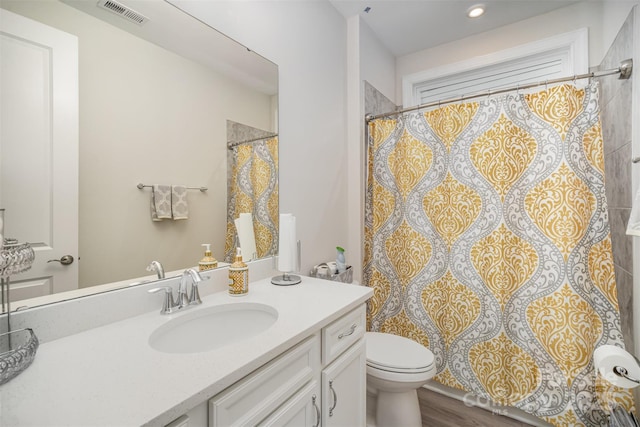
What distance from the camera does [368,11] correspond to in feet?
6.43

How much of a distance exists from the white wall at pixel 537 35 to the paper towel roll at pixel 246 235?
2.01 m

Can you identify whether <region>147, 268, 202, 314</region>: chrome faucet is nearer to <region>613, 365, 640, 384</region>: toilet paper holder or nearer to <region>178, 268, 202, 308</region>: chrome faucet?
<region>178, 268, 202, 308</region>: chrome faucet

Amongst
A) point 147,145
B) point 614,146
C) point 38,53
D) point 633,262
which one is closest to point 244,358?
point 147,145

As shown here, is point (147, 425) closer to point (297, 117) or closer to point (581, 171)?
point (297, 117)

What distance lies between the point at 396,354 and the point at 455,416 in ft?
2.03

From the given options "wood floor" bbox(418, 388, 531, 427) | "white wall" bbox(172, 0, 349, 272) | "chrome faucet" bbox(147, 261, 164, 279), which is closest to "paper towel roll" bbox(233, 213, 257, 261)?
"white wall" bbox(172, 0, 349, 272)

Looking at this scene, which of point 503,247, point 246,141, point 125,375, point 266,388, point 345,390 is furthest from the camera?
point 503,247

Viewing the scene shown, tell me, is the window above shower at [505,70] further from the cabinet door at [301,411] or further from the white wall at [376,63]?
the cabinet door at [301,411]

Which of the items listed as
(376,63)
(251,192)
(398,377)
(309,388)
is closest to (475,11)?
(376,63)

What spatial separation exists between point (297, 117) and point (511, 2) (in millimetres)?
1692

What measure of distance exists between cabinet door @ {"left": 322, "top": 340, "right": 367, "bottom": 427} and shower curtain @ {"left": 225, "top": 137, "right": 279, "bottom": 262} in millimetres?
600

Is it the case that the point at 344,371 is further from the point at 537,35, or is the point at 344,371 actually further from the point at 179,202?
the point at 537,35

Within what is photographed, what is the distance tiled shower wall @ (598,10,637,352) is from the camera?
1.35m

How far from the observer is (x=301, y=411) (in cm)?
83
